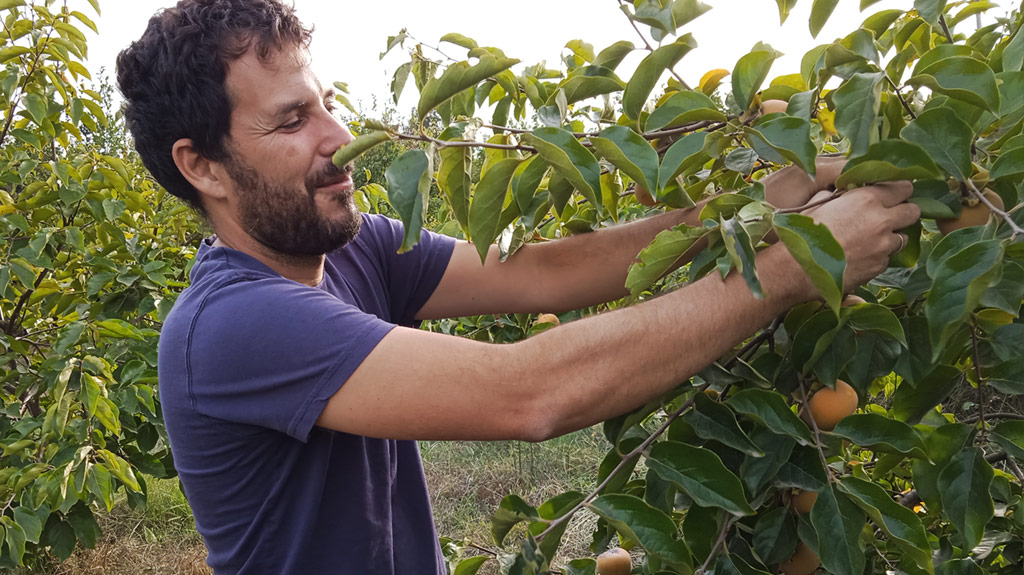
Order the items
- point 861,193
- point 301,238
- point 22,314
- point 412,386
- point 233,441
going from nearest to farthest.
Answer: point 861,193
point 412,386
point 233,441
point 301,238
point 22,314

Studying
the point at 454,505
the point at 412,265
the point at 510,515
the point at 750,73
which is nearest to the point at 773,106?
the point at 750,73

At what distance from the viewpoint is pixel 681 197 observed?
1.22m

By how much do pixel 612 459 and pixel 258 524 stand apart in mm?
685

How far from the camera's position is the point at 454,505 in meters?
4.54

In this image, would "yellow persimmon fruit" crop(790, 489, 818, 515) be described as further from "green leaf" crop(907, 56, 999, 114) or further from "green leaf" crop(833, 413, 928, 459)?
"green leaf" crop(907, 56, 999, 114)

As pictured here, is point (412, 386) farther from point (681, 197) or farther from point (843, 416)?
point (843, 416)

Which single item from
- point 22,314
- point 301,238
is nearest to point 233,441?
point 301,238

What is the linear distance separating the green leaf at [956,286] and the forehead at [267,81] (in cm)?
110

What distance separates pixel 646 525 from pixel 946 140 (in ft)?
1.85

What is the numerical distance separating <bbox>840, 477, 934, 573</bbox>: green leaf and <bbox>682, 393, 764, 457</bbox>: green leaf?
0.39ft

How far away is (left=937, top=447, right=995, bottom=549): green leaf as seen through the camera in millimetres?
1020

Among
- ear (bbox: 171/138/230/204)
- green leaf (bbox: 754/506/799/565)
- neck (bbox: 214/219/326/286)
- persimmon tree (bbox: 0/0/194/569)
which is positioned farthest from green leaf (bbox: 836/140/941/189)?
persimmon tree (bbox: 0/0/194/569)

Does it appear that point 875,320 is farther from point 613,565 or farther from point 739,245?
point 613,565

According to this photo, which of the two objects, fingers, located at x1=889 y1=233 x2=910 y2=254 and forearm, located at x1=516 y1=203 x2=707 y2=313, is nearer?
fingers, located at x1=889 y1=233 x2=910 y2=254
